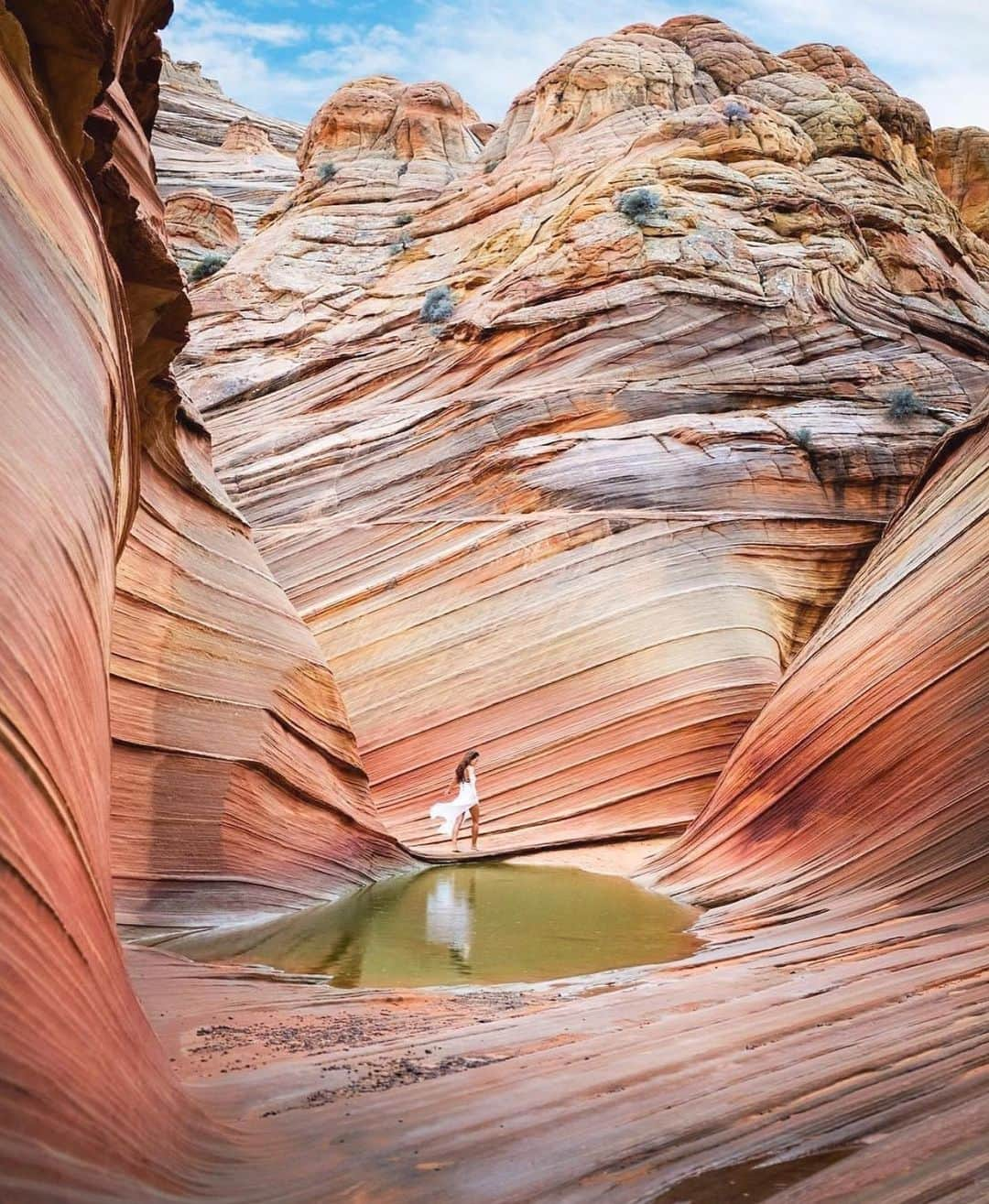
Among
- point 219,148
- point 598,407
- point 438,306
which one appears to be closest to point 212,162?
point 219,148

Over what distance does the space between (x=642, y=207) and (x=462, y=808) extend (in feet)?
33.0

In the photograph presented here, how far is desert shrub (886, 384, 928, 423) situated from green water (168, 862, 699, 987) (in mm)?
9043

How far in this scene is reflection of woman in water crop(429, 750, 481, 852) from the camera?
432 inches

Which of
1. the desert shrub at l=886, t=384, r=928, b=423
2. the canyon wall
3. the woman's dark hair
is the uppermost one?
the canyon wall

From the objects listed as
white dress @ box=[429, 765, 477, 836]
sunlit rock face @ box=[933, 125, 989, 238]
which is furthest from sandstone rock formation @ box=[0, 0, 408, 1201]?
sunlit rock face @ box=[933, 125, 989, 238]

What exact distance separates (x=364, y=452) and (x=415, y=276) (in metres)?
4.78

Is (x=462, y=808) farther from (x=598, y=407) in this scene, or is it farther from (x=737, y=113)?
(x=737, y=113)

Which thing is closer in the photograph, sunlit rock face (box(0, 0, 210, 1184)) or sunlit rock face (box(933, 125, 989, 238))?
sunlit rock face (box(0, 0, 210, 1184))

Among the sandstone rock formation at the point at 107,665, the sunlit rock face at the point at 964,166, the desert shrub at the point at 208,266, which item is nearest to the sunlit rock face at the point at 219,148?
the desert shrub at the point at 208,266

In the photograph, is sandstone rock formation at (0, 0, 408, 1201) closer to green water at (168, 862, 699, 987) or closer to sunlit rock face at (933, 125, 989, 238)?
green water at (168, 862, 699, 987)

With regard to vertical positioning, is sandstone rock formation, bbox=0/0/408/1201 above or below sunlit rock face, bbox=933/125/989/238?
below

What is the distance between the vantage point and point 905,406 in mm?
15398

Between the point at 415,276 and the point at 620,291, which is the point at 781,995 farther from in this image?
the point at 415,276

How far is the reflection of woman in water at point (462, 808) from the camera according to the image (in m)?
11.0
